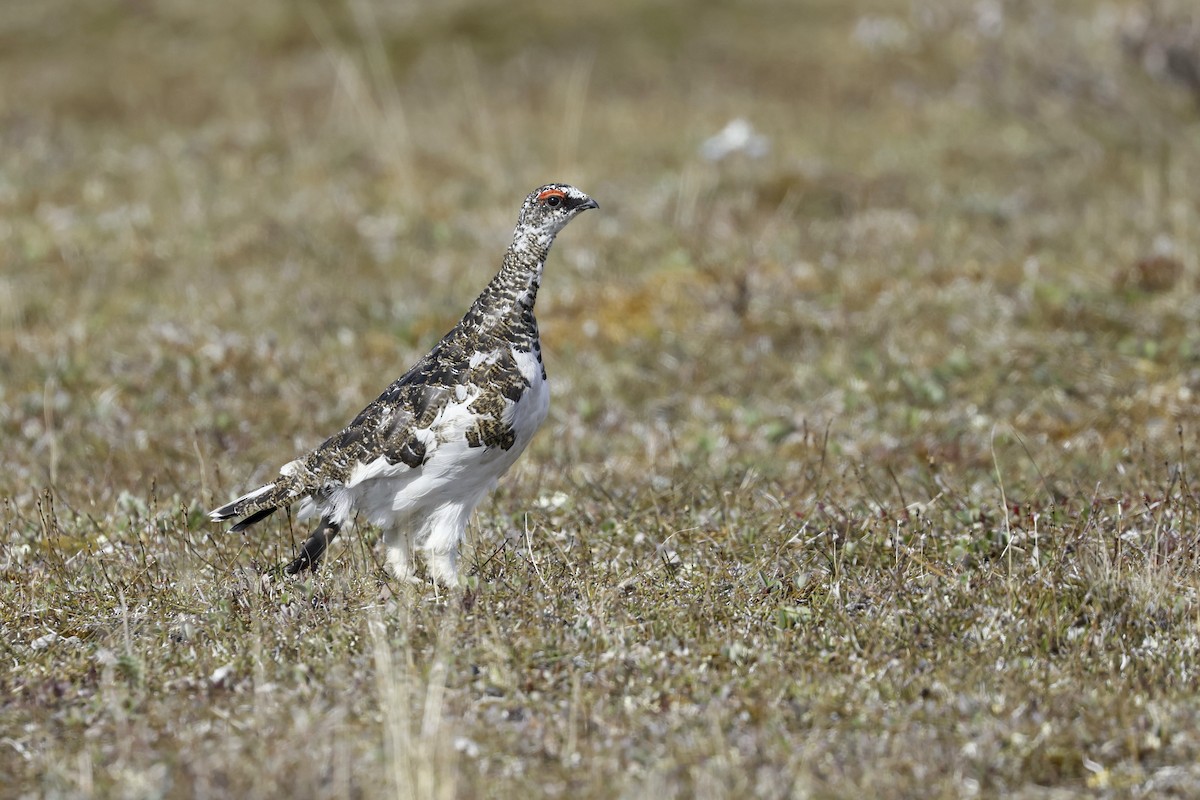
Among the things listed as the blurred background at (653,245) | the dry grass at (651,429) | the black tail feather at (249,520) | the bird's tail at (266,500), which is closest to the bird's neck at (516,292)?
the dry grass at (651,429)

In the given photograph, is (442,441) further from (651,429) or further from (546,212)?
(651,429)

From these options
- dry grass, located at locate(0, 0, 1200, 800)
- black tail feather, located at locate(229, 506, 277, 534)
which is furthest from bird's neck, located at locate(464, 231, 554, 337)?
black tail feather, located at locate(229, 506, 277, 534)

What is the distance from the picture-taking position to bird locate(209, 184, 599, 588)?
6.46 metres

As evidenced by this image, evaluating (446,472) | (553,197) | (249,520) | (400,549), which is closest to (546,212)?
(553,197)

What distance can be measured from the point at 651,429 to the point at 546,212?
346 cm

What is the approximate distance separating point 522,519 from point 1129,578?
3165 mm

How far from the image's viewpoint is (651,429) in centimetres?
1012

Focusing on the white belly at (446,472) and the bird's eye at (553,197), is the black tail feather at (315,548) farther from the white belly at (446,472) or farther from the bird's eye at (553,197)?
the bird's eye at (553,197)

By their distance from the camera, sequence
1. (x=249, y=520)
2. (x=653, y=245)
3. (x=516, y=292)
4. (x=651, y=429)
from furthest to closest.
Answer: (x=653, y=245)
(x=651, y=429)
(x=516, y=292)
(x=249, y=520)

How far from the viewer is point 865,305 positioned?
12227mm

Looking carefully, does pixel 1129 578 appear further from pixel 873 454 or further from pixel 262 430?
pixel 262 430

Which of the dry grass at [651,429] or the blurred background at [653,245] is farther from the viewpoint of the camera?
the blurred background at [653,245]

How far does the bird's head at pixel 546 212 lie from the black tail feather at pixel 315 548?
1.78 m

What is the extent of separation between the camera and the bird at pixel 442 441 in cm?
646
